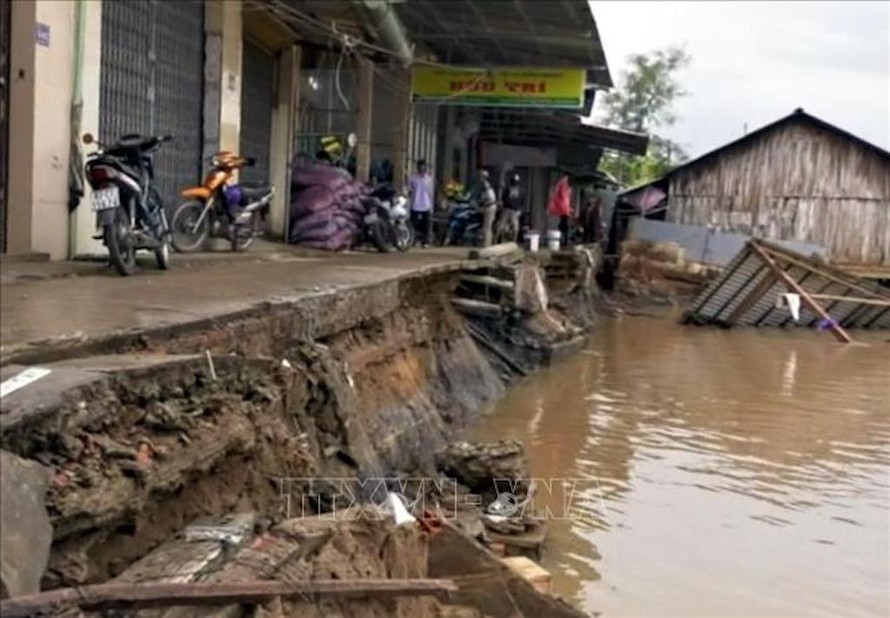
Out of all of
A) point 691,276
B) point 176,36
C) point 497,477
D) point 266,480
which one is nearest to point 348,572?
point 266,480

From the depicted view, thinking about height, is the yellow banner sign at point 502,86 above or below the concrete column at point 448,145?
above

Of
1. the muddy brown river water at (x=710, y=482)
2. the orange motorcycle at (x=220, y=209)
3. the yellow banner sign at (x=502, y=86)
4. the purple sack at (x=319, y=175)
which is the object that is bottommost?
the muddy brown river water at (x=710, y=482)

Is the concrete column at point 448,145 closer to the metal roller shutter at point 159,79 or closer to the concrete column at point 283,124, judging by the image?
the concrete column at point 283,124

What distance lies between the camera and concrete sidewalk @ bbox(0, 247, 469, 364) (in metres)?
4.80

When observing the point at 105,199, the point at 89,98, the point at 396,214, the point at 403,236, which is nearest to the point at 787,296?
the point at 403,236

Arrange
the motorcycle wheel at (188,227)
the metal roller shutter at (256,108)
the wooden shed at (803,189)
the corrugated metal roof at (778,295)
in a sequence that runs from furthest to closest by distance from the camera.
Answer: the wooden shed at (803,189) < the corrugated metal roof at (778,295) < the metal roller shutter at (256,108) < the motorcycle wheel at (188,227)

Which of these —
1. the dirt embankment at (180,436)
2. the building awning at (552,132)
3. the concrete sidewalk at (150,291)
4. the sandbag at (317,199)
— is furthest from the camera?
the building awning at (552,132)

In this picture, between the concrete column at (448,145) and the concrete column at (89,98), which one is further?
the concrete column at (448,145)

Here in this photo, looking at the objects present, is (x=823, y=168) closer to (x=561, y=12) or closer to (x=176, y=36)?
(x=561, y=12)

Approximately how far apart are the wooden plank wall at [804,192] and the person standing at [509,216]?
32.8 feet

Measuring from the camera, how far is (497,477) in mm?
7082

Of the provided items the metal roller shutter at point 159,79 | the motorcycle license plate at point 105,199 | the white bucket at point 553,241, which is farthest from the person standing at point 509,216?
the motorcycle license plate at point 105,199

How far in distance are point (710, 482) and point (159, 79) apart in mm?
7093

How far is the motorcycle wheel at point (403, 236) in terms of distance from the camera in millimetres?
15812
